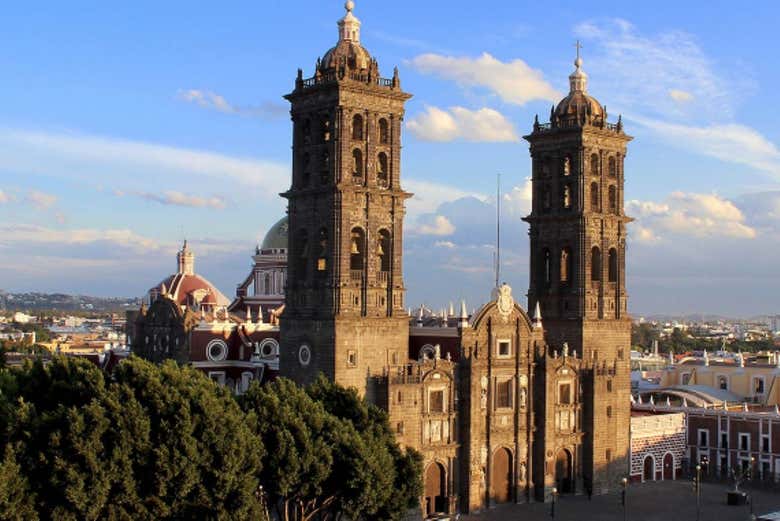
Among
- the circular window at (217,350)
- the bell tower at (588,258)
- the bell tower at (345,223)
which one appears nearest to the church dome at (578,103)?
the bell tower at (588,258)

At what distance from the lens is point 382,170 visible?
64.6 meters

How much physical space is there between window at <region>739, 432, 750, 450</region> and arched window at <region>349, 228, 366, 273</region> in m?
37.0

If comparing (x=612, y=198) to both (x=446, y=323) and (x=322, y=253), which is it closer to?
(x=446, y=323)

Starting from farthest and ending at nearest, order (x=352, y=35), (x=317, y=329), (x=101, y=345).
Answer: (x=101, y=345) → (x=352, y=35) → (x=317, y=329)

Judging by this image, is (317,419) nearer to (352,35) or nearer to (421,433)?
(421,433)

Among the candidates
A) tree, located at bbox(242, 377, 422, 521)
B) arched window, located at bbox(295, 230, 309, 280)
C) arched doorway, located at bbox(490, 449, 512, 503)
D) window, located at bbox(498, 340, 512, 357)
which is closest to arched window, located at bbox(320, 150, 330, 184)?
arched window, located at bbox(295, 230, 309, 280)

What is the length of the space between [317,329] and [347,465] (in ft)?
41.5

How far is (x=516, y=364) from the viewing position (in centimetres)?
6900

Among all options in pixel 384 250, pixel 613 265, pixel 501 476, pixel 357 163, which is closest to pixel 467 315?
pixel 384 250

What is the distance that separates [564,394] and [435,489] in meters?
12.5

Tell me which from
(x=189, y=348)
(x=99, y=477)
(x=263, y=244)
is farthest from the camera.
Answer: (x=263, y=244)

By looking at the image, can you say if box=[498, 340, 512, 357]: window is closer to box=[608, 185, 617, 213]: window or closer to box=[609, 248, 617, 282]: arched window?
Result: box=[609, 248, 617, 282]: arched window

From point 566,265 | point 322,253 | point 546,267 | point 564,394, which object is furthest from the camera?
point 546,267

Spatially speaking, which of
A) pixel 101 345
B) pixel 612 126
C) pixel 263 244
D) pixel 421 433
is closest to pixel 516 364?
pixel 421 433
